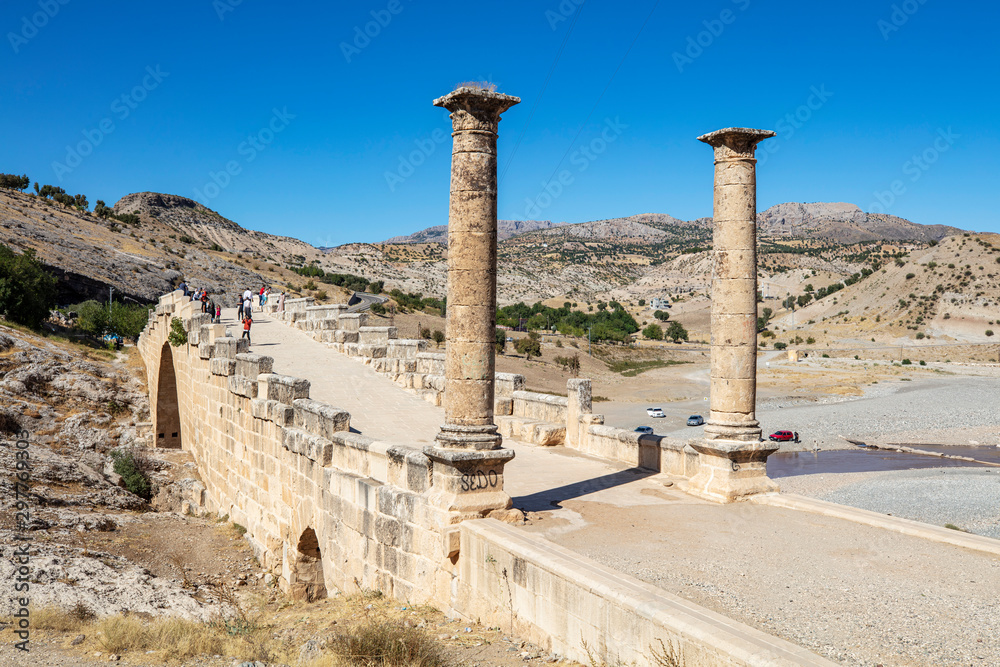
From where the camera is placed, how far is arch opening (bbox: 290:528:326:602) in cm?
1045

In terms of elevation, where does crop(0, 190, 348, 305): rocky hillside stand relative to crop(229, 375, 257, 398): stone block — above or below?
above

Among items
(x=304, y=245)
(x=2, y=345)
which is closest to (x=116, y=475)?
(x=2, y=345)

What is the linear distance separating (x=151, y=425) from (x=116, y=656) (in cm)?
1483

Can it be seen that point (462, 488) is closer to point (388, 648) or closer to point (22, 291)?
point (388, 648)

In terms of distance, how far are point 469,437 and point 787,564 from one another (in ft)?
10.2

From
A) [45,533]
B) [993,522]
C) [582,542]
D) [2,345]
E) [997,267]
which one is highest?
[997,267]

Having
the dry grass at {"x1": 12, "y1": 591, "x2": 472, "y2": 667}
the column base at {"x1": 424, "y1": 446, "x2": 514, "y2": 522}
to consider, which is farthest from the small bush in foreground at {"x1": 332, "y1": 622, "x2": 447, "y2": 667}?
the column base at {"x1": 424, "y1": 446, "x2": 514, "y2": 522}

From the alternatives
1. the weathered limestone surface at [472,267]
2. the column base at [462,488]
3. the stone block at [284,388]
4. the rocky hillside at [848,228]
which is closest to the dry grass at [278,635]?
the column base at [462,488]

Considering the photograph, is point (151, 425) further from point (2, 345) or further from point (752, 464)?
point (752, 464)

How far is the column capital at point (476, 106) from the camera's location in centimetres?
758

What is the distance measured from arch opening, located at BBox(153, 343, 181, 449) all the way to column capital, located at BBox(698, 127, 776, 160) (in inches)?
632

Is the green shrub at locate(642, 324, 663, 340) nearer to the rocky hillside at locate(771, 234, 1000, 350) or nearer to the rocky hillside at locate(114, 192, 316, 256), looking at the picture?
the rocky hillside at locate(771, 234, 1000, 350)

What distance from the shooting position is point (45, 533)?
11.2 m

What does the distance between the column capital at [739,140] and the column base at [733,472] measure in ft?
11.2
